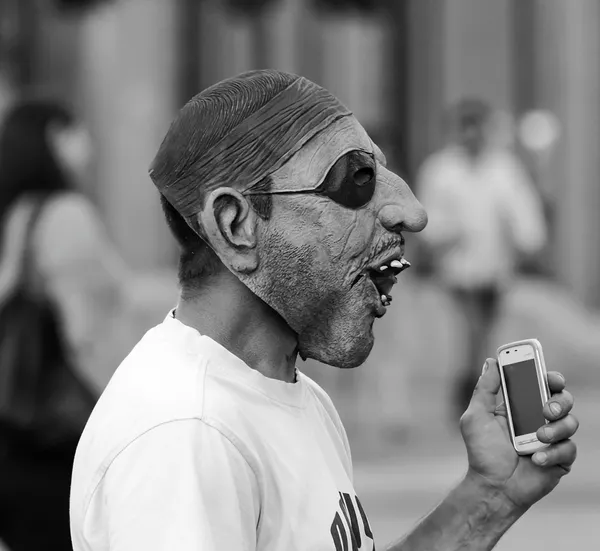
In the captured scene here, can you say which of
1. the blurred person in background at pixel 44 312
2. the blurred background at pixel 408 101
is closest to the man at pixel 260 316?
the blurred person in background at pixel 44 312

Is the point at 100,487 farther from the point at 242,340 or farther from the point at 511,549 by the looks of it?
the point at 511,549

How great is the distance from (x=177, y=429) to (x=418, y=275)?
8410 millimetres

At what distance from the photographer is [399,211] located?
208cm

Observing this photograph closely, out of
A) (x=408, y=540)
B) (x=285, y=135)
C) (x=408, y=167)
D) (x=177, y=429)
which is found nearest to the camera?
(x=177, y=429)

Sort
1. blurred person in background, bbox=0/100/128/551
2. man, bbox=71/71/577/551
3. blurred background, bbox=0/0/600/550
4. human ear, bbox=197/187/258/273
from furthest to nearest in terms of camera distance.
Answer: blurred background, bbox=0/0/600/550 → blurred person in background, bbox=0/100/128/551 → human ear, bbox=197/187/258/273 → man, bbox=71/71/577/551

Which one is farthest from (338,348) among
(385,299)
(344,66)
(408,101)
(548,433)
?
(408,101)

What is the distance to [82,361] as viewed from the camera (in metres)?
4.82

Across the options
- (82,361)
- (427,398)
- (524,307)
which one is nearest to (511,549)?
(82,361)

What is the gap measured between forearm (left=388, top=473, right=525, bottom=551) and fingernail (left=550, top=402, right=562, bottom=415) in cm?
18

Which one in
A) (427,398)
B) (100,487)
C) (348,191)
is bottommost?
(427,398)

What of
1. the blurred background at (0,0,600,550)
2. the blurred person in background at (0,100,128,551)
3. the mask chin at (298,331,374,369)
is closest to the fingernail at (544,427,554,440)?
the mask chin at (298,331,374,369)

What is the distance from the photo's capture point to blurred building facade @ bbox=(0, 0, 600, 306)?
37.3ft

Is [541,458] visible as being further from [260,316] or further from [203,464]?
[203,464]

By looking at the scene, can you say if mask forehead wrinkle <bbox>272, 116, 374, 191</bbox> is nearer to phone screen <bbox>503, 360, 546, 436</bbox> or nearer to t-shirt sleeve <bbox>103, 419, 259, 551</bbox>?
t-shirt sleeve <bbox>103, 419, 259, 551</bbox>
